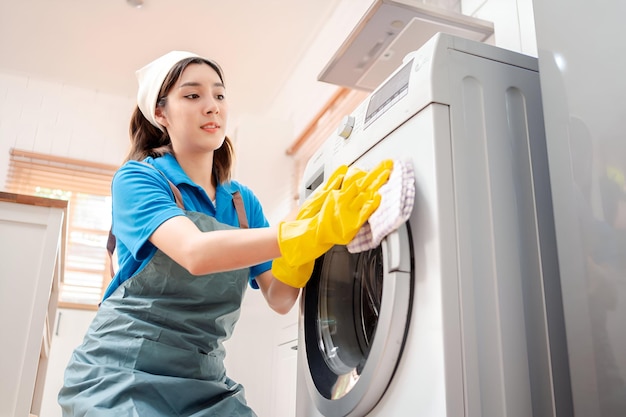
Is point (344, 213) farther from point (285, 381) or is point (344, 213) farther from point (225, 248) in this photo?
point (285, 381)

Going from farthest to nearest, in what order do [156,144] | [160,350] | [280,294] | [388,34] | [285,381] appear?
1. [285,381]
2. [388,34]
3. [156,144]
4. [280,294]
5. [160,350]

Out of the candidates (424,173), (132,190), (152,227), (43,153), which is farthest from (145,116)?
(43,153)

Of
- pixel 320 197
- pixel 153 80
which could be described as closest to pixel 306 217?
pixel 320 197

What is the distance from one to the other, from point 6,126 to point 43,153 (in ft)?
1.00

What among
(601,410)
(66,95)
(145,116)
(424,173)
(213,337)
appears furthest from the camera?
(66,95)

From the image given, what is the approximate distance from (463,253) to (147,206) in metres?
0.68

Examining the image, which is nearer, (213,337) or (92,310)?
(213,337)

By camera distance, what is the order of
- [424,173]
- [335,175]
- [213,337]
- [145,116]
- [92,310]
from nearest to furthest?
1. [424,173]
2. [335,175]
3. [213,337]
4. [145,116]
5. [92,310]

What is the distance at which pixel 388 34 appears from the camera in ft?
6.55

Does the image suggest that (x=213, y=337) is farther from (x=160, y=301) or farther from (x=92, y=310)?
(x=92, y=310)

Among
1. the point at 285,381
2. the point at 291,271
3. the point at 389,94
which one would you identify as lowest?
the point at 285,381

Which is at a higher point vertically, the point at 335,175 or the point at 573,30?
the point at 573,30

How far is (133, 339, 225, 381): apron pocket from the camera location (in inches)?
50.1

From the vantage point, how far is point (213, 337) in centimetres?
138
